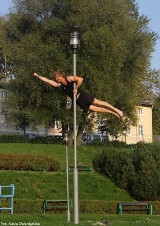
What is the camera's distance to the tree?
4784 cm

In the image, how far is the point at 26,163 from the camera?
36188 mm

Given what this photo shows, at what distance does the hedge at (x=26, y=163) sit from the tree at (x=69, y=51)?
11.6 meters

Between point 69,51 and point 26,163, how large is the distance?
50.0 feet

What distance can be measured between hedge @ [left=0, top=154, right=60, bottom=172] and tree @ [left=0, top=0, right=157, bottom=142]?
1157 centimetres

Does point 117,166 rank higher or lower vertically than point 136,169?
higher

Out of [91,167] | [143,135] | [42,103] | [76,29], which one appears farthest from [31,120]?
[143,135]

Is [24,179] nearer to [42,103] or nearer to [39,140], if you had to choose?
[42,103]

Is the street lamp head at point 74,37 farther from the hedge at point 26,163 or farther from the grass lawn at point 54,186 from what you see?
the hedge at point 26,163

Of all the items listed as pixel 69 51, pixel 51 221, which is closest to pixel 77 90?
pixel 51 221

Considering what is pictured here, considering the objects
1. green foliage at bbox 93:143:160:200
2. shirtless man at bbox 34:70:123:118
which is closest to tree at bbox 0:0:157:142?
green foliage at bbox 93:143:160:200

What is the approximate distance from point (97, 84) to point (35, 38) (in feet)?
22.0

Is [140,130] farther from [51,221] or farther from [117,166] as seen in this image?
[51,221]

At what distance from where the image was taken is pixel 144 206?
97.8ft

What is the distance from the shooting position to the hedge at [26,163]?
35.9 m
